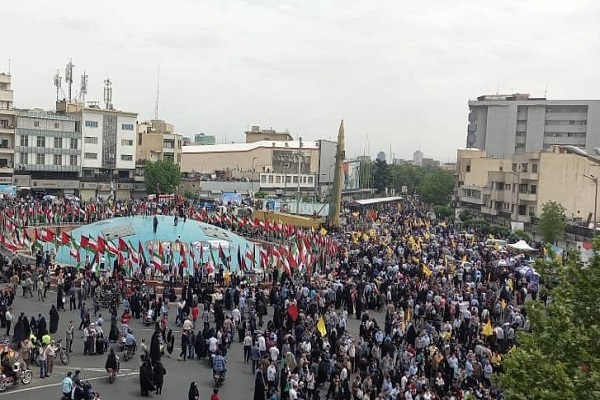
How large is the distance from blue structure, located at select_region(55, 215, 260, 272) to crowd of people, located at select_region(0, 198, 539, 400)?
433cm

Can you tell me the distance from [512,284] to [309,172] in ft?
255

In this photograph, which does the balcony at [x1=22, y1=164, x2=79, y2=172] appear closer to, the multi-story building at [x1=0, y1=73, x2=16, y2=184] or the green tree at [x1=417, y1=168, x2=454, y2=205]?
the multi-story building at [x1=0, y1=73, x2=16, y2=184]

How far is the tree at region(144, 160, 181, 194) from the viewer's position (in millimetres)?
75312

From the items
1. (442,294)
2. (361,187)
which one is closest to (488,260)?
(442,294)

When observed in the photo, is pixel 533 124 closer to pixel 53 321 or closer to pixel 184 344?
pixel 184 344

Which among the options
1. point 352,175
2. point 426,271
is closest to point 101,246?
point 426,271

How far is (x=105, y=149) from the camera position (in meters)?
76.0

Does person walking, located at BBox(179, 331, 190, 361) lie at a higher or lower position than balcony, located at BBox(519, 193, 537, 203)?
lower

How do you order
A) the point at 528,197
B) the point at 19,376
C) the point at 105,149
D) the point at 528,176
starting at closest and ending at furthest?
the point at 19,376, the point at 528,197, the point at 528,176, the point at 105,149

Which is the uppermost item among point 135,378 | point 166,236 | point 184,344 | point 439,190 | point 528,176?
point 528,176

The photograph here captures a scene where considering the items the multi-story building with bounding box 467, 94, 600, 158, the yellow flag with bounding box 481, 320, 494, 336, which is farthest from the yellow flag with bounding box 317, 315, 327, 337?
the multi-story building with bounding box 467, 94, 600, 158

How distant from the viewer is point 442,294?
2828 cm

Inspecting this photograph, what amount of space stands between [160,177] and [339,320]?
54.1 m

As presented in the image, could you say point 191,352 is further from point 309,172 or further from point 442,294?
point 309,172
